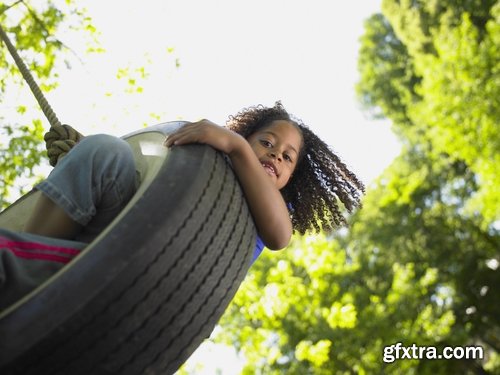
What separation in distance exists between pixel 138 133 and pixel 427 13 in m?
15.4

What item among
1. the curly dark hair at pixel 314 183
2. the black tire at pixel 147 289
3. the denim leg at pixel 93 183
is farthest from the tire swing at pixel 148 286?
the curly dark hair at pixel 314 183

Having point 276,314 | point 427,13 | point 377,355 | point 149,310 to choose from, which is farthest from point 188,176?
point 427,13

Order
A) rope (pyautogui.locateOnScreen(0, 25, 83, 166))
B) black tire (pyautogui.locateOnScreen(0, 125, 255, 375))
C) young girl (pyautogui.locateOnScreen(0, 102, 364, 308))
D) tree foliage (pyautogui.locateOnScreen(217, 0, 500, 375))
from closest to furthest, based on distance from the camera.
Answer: black tire (pyautogui.locateOnScreen(0, 125, 255, 375)), young girl (pyautogui.locateOnScreen(0, 102, 364, 308)), rope (pyautogui.locateOnScreen(0, 25, 83, 166)), tree foliage (pyautogui.locateOnScreen(217, 0, 500, 375))

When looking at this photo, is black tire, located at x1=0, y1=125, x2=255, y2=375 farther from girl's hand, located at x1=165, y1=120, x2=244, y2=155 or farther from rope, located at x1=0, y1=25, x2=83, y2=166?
rope, located at x1=0, y1=25, x2=83, y2=166

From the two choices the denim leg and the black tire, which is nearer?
the black tire

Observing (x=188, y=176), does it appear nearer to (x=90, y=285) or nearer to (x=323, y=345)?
(x=90, y=285)

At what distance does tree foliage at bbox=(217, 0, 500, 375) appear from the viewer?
21.0 ft

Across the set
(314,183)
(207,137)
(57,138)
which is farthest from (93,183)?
(314,183)

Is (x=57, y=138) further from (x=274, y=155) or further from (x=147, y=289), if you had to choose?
(x=147, y=289)

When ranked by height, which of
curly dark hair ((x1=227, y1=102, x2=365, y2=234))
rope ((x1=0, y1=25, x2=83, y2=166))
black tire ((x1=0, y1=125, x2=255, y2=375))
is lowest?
black tire ((x1=0, y1=125, x2=255, y2=375))

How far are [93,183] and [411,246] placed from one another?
15.1m

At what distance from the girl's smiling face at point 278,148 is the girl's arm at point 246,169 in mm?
402

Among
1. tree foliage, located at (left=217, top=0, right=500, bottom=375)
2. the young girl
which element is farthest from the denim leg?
tree foliage, located at (left=217, top=0, right=500, bottom=375)

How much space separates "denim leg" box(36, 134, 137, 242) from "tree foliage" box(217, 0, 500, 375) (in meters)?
4.37
